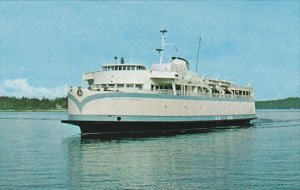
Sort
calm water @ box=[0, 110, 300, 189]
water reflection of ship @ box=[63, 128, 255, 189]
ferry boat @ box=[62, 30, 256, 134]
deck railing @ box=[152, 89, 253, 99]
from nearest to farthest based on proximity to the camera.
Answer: calm water @ box=[0, 110, 300, 189], water reflection of ship @ box=[63, 128, 255, 189], ferry boat @ box=[62, 30, 256, 134], deck railing @ box=[152, 89, 253, 99]

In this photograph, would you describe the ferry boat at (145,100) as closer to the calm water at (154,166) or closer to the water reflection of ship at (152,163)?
the water reflection of ship at (152,163)

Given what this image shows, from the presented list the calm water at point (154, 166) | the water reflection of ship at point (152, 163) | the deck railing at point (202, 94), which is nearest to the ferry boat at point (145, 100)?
the deck railing at point (202, 94)

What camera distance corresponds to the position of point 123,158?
29156 mm

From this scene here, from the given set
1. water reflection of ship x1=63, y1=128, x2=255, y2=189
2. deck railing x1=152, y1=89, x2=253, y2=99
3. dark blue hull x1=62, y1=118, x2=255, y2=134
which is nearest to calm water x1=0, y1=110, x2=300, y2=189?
water reflection of ship x1=63, y1=128, x2=255, y2=189

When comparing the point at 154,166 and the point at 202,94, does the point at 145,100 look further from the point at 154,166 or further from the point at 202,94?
the point at 154,166

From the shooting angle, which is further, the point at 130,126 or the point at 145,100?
the point at 145,100

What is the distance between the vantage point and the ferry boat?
42.4m

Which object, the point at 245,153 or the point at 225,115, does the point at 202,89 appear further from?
the point at 245,153

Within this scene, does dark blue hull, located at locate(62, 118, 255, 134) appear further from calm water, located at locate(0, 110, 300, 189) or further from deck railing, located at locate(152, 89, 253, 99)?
calm water, located at locate(0, 110, 300, 189)

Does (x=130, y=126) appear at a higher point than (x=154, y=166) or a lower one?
higher

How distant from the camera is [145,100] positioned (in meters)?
45.0

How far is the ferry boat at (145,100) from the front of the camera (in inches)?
1668

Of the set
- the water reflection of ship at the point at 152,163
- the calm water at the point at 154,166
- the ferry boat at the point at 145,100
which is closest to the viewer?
the calm water at the point at 154,166

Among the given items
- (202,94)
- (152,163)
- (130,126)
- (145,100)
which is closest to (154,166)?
(152,163)
